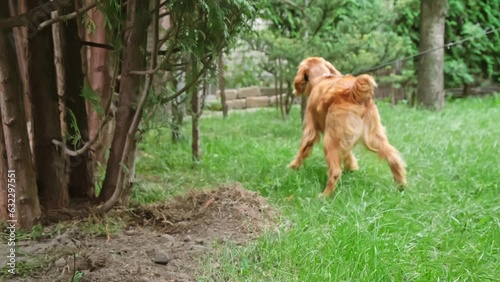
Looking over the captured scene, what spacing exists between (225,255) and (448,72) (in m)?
11.0

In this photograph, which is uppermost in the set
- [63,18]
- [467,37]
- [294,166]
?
[467,37]

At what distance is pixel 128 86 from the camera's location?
3.36m

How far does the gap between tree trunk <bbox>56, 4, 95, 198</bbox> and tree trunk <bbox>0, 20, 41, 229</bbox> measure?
1.40 ft

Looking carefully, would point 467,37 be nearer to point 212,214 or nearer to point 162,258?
point 212,214

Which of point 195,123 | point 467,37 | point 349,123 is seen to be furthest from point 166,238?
point 467,37

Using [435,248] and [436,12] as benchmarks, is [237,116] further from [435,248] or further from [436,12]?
[435,248]

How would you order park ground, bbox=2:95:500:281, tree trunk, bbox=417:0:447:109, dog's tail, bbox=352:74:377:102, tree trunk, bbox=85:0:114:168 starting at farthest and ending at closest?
tree trunk, bbox=417:0:447:109, tree trunk, bbox=85:0:114:168, dog's tail, bbox=352:74:377:102, park ground, bbox=2:95:500:281

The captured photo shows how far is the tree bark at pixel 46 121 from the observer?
10.8ft

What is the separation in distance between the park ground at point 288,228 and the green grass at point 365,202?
0.01m

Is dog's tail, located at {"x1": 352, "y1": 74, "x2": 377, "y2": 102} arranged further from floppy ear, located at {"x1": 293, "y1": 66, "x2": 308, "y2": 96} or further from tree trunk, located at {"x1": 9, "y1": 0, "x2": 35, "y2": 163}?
tree trunk, located at {"x1": 9, "y1": 0, "x2": 35, "y2": 163}

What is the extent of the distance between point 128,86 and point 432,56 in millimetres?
8751

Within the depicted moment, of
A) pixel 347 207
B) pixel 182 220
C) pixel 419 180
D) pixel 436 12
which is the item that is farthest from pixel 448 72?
pixel 182 220

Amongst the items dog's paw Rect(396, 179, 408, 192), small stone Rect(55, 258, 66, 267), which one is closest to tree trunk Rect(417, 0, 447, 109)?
dog's paw Rect(396, 179, 408, 192)

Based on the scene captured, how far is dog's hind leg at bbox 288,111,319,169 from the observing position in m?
5.14
